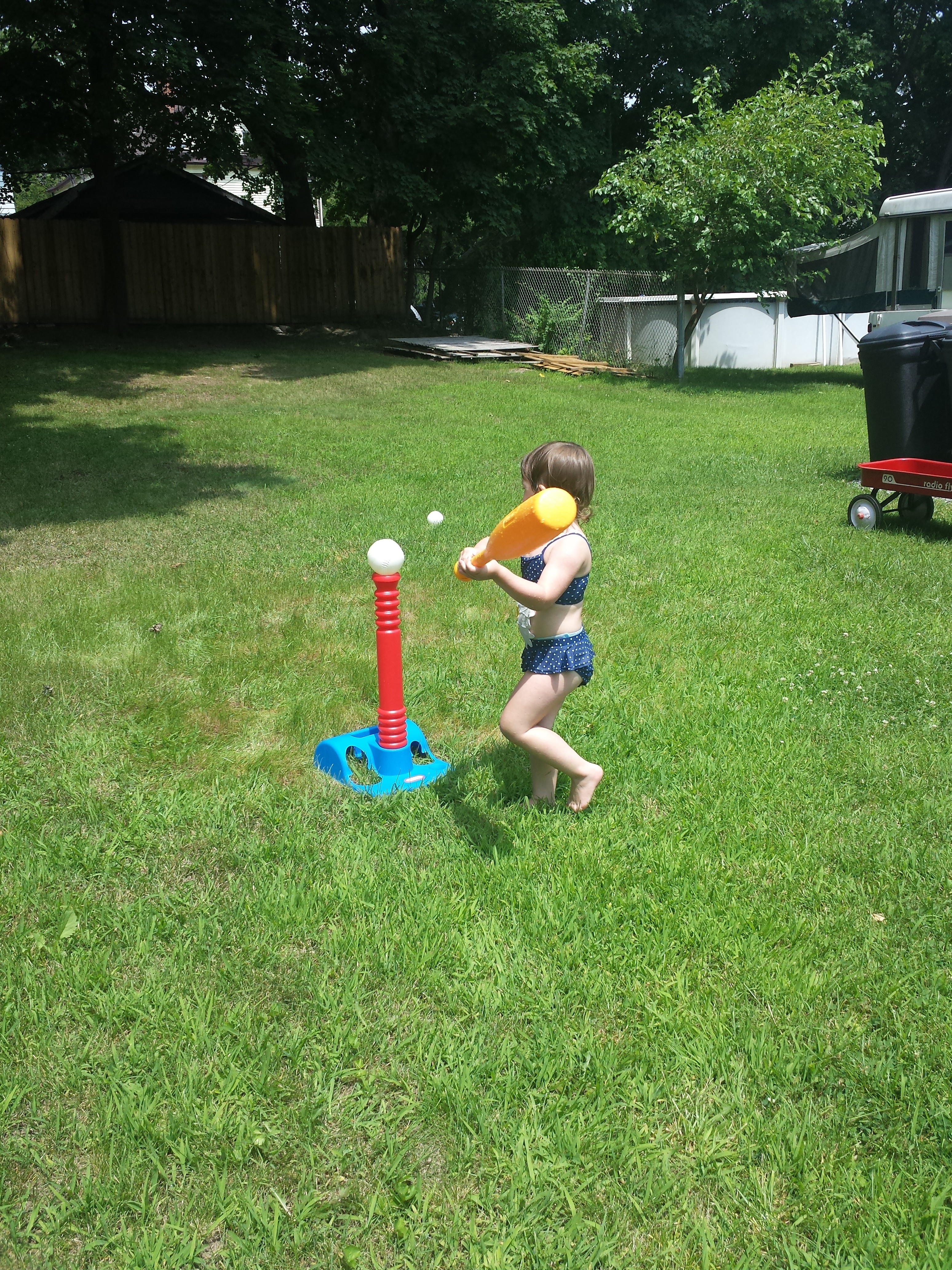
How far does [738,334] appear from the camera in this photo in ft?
77.3

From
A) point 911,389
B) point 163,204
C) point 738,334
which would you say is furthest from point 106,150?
point 911,389

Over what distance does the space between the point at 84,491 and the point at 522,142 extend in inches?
698

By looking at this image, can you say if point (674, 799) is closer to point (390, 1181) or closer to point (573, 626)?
point (573, 626)

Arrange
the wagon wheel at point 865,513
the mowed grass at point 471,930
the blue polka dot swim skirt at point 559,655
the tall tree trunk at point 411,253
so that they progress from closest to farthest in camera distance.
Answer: the mowed grass at point 471,930 < the blue polka dot swim skirt at point 559,655 < the wagon wheel at point 865,513 < the tall tree trunk at point 411,253

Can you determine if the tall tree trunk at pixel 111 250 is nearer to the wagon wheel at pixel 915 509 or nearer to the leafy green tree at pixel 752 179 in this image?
the leafy green tree at pixel 752 179

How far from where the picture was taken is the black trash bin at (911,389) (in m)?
7.96

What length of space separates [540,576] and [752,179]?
17367mm

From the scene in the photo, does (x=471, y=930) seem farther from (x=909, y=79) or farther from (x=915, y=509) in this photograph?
(x=909, y=79)

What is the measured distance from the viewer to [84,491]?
9.40 m

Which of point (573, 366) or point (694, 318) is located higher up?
point (694, 318)

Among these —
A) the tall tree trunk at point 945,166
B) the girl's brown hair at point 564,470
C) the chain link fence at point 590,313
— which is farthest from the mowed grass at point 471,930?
the tall tree trunk at point 945,166

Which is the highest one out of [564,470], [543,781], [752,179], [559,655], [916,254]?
[752,179]

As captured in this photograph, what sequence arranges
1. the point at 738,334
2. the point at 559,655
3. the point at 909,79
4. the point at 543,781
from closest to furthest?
the point at 559,655, the point at 543,781, the point at 738,334, the point at 909,79

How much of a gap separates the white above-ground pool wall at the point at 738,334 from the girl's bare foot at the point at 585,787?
19232mm
